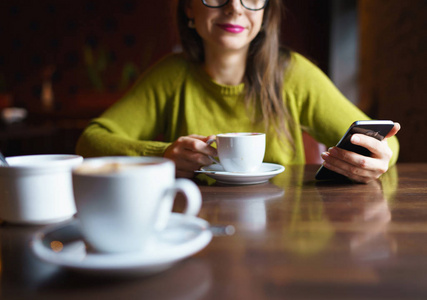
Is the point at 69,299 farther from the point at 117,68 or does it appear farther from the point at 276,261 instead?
the point at 117,68

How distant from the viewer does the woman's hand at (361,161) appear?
911 mm

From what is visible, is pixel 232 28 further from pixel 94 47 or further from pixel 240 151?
pixel 94 47

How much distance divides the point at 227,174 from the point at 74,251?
18.7 inches

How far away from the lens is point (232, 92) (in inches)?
58.8

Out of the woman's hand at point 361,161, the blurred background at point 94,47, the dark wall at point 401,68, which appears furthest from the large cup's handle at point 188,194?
the blurred background at point 94,47

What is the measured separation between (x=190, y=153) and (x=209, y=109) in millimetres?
577

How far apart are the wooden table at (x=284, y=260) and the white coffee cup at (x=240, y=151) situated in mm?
171

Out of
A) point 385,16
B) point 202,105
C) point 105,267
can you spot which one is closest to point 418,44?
point 385,16

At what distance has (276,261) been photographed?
0.48m

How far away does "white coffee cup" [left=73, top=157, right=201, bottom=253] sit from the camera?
45 centimetres

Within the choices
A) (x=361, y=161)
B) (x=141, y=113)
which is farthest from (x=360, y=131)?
(x=141, y=113)

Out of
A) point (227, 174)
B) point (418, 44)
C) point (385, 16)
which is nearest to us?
point (227, 174)

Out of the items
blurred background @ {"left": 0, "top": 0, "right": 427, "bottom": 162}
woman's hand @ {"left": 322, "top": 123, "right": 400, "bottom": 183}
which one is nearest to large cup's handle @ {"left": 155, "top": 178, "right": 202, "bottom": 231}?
woman's hand @ {"left": 322, "top": 123, "right": 400, "bottom": 183}

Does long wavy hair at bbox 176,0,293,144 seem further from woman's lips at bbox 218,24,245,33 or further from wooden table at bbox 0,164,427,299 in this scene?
wooden table at bbox 0,164,427,299
